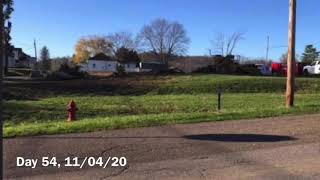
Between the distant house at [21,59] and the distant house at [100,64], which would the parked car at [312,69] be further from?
the distant house at [21,59]

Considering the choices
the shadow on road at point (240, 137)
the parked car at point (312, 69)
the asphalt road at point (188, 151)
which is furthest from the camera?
the parked car at point (312, 69)

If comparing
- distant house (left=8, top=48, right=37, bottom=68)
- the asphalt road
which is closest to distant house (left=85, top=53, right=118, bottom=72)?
distant house (left=8, top=48, right=37, bottom=68)

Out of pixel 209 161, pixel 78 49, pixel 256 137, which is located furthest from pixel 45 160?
pixel 78 49

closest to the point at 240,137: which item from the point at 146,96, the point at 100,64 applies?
the point at 146,96

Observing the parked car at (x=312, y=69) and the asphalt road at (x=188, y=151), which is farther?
the parked car at (x=312, y=69)

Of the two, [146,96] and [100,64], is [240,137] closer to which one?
[146,96]

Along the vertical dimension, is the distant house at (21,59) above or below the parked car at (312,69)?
above

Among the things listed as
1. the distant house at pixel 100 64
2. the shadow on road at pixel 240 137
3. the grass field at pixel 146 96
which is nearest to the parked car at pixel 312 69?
the grass field at pixel 146 96

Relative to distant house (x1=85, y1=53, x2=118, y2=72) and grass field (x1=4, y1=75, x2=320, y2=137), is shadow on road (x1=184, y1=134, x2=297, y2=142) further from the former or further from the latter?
distant house (x1=85, y1=53, x2=118, y2=72)

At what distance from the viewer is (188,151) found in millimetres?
9398

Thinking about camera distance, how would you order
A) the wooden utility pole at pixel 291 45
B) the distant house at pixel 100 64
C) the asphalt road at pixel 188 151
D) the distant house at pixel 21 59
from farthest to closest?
1. the distant house at pixel 21 59
2. the distant house at pixel 100 64
3. the wooden utility pole at pixel 291 45
4. the asphalt road at pixel 188 151

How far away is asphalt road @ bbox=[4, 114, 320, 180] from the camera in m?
7.78

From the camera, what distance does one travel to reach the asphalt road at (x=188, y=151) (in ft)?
25.5

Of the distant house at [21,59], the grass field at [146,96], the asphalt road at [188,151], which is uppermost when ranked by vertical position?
the distant house at [21,59]
